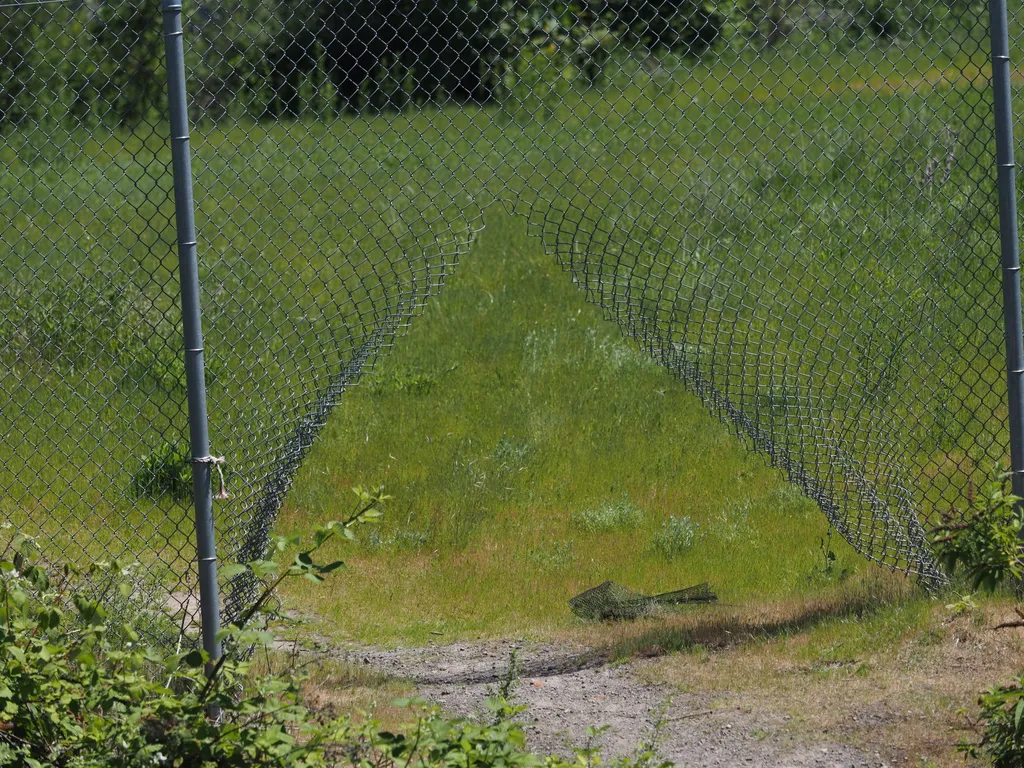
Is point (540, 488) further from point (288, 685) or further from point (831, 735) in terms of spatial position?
point (288, 685)

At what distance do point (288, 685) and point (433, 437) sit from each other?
4.73 meters

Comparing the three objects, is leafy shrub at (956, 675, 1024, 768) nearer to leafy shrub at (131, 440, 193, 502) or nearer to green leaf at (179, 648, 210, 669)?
green leaf at (179, 648, 210, 669)

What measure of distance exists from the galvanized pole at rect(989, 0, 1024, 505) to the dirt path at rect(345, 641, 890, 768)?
1.34 meters

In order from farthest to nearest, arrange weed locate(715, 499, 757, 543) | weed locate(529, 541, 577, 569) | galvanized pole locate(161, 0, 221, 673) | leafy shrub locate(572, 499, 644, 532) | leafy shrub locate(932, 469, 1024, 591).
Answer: leafy shrub locate(572, 499, 644, 532) < weed locate(715, 499, 757, 543) < weed locate(529, 541, 577, 569) < galvanized pole locate(161, 0, 221, 673) < leafy shrub locate(932, 469, 1024, 591)

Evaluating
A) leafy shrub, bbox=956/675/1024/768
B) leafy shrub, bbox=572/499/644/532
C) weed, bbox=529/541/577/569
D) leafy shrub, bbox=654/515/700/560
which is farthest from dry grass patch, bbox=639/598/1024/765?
leafy shrub, bbox=572/499/644/532

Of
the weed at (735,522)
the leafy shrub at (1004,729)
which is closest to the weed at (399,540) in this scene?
the weed at (735,522)

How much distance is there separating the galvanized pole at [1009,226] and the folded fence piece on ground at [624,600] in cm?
150

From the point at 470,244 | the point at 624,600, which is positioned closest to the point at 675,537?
the point at 624,600

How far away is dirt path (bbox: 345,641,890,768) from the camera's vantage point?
3.72 metres

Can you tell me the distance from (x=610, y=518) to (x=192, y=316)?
328cm

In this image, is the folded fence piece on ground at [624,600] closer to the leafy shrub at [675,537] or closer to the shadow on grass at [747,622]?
the shadow on grass at [747,622]

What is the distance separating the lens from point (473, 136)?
36.1 ft

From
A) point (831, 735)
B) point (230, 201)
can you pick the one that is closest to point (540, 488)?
point (831, 735)

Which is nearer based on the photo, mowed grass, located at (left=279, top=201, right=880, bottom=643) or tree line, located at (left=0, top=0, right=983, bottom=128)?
tree line, located at (left=0, top=0, right=983, bottom=128)
